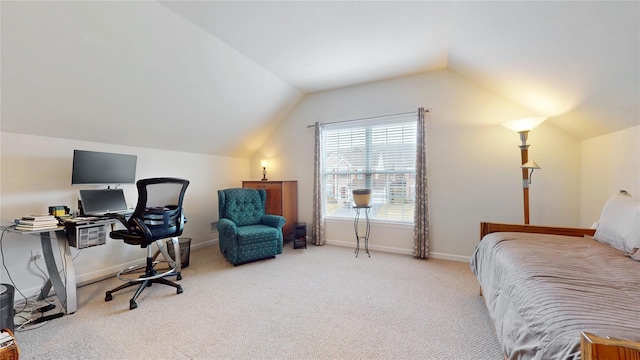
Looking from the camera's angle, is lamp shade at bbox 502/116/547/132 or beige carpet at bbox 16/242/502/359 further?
lamp shade at bbox 502/116/547/132

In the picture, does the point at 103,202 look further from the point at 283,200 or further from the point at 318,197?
the point at 318,197

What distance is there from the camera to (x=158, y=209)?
2.32m

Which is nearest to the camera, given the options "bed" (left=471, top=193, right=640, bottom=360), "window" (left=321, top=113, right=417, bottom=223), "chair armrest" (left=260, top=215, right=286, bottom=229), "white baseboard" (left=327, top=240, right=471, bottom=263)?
"bed" (left=471, top=193, right=640, bottom=360)

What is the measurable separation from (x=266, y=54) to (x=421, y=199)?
2.72 m

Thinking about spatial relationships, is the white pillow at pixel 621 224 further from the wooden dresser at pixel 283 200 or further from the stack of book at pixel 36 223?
the stack of book at pixel 36 223

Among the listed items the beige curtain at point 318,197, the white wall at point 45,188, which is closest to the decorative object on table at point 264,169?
the beige curtain at point 318,197

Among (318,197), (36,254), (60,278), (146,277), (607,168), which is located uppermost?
(607,168)

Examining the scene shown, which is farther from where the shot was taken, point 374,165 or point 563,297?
point 374,165

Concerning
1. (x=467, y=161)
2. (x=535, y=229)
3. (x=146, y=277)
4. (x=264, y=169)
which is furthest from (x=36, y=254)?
(x=467, y=161)

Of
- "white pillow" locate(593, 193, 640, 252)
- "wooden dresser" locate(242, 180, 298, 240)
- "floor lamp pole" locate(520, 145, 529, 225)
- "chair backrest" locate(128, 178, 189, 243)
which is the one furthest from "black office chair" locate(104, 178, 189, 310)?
"floor lamp pole" locate(520, 145, 529, 225)

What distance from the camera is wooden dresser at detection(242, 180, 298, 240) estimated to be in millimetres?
3973

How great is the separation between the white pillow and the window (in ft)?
6.24

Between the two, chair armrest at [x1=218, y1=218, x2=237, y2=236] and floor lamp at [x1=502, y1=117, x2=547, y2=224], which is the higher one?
floor lamp at [x1=502, y1=117, x2=547, y2=224]

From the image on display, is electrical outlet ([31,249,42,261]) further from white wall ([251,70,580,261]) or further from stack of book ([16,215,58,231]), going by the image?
white wall ([251,70,580,261])
